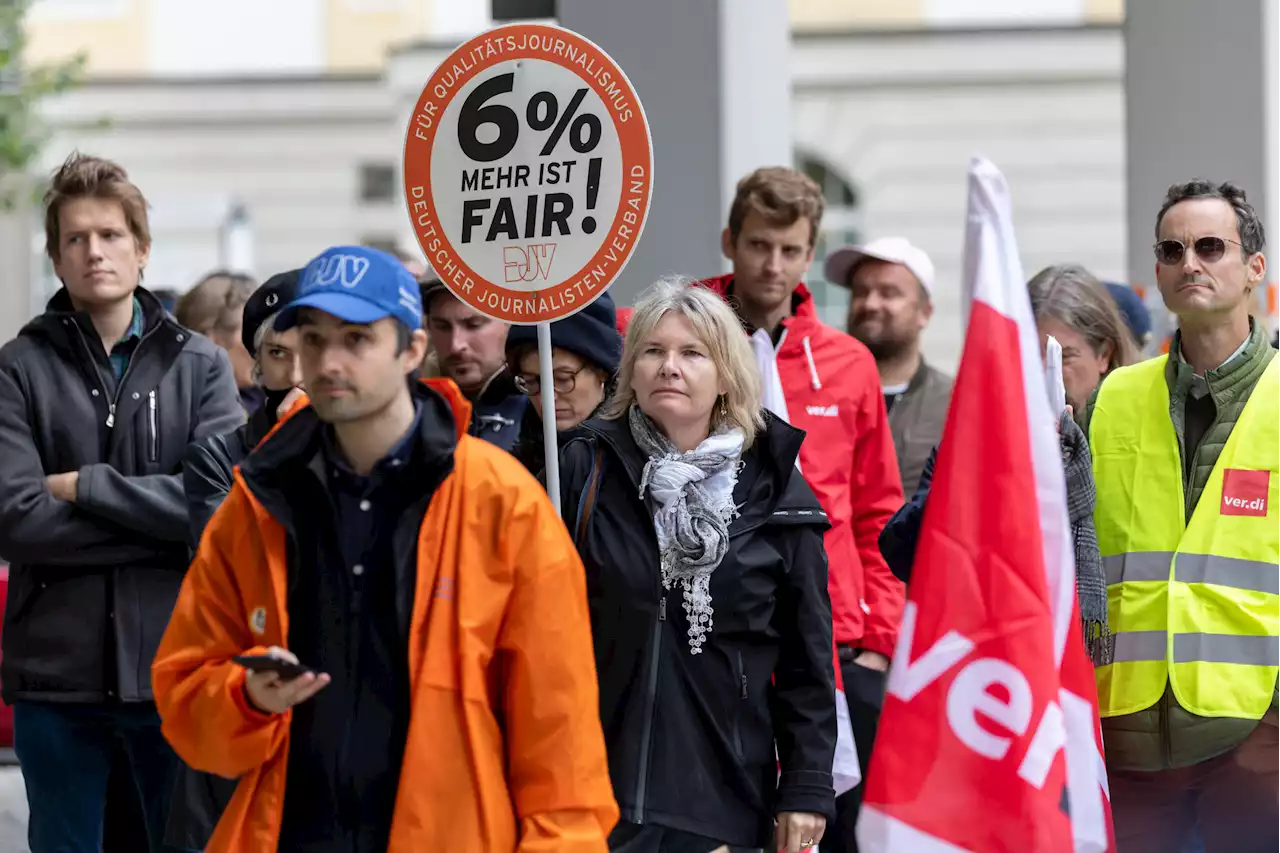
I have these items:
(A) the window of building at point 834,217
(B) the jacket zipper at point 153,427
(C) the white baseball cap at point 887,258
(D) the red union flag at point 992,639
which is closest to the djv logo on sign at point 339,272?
(D) the red union flag at point 992,639

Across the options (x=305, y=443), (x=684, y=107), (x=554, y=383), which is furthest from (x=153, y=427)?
(x=684, y=107)

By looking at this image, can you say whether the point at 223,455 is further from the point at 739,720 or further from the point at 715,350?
the point at 739,720

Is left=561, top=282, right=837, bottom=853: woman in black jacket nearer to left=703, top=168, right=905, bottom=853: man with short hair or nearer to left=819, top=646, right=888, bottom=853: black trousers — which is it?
left=703, top=168, right=905, bottom=853: man with short hair

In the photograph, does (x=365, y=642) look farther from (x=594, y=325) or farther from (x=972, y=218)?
(x=594, y=325)

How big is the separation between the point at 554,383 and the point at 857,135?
22.9 m

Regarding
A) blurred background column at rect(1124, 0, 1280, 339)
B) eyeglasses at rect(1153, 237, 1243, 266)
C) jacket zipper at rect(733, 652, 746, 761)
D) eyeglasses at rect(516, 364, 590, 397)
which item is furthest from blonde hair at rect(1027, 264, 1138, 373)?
blurred background column at rect(1124, 0, 1280, 339)

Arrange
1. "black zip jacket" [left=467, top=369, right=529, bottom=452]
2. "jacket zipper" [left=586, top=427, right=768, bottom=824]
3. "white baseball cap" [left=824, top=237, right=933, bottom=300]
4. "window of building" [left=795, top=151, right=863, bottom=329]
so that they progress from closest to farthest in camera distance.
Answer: "jacket zipper" [left=586, top=427, right=768, bottom=824]
"black zip jacket" [left=467, top=369, right=529, bottom=452]
"white baseball cap" [left=824, top=237, right=933, bottom=300]
"window of building" [left=795, top=151, right=863, bottom=329]

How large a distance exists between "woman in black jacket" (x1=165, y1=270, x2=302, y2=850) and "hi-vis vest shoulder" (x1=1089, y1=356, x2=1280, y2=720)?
6.99 feet

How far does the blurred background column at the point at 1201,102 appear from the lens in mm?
10797

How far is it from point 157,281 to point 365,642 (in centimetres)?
1851

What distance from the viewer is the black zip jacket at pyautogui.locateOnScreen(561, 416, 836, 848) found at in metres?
4.47

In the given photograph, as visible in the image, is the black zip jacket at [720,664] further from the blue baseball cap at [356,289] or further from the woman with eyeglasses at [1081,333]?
the blue baseball cap at [356,289]

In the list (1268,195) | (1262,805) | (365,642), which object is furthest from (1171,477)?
(1268,195)

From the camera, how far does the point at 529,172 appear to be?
5074mm
